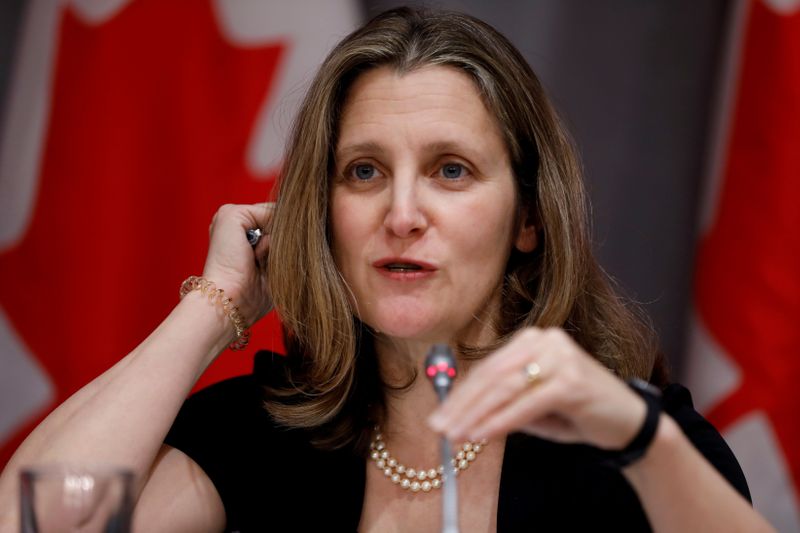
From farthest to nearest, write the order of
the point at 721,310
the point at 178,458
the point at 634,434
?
the point at 721,310
the point at 178,458
the point at 634,434

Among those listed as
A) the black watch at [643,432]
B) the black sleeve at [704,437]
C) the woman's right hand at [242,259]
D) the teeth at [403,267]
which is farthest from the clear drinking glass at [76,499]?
the black sleeve at [704,437]

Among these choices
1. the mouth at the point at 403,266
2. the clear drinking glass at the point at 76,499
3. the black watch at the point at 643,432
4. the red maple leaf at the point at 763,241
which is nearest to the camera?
the clear drinking glass at the point at 76,499

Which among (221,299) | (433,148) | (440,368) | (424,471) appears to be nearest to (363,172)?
(433,148)

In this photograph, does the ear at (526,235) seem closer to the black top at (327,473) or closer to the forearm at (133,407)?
the black top at (327,473)

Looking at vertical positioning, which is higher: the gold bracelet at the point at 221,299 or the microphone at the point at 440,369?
the microphone at the point at 440,369

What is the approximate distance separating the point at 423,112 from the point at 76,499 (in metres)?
0.94

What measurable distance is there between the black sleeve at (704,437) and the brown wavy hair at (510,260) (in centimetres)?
9

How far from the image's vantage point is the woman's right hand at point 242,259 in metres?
1.98

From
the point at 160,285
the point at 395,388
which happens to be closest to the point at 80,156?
the point at 160,285

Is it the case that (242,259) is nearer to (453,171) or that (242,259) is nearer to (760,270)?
(453,171)

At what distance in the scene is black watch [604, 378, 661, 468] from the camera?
1281 millimetres

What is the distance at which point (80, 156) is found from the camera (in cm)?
278

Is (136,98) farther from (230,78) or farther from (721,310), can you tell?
(721,310)

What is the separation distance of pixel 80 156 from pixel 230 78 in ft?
1.54
